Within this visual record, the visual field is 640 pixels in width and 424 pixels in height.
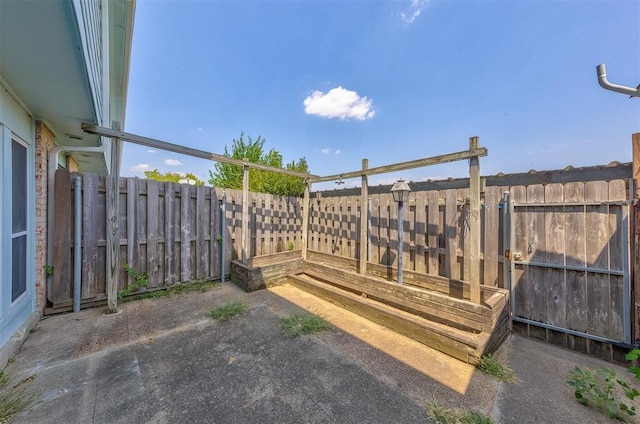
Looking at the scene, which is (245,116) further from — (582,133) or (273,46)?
(582,133)

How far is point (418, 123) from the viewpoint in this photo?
6.92 meters

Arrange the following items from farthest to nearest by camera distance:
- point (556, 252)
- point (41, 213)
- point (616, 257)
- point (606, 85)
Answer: point (41, 213), point (556, 252), point (616, 257), point (606, 85)

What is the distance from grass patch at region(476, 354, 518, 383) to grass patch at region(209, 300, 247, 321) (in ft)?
9.74

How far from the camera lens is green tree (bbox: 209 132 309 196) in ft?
27.0

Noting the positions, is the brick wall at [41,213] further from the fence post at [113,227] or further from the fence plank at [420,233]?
the fence plank at [420,233]

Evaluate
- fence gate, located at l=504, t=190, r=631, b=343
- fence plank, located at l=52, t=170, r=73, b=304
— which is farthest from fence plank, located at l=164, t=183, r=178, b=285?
fence gate, located at l=504, t=190, r=631, b=343

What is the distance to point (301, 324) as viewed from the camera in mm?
2893

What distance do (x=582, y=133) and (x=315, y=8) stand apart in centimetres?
676

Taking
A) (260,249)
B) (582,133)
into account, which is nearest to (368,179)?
(260,249)

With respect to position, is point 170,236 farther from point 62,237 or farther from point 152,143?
point 152,143

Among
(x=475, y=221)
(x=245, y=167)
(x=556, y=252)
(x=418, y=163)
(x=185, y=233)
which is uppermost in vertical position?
(x=245, y=167)

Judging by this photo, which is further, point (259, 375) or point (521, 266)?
point (521, 266)

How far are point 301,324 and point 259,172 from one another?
23.0 feet

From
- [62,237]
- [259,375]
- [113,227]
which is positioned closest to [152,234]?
[113,227]
